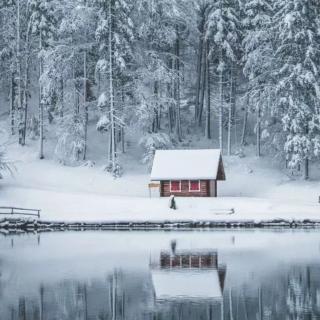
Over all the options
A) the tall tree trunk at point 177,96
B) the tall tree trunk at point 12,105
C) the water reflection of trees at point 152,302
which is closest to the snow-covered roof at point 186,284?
the water reflection of trees at point 152,302

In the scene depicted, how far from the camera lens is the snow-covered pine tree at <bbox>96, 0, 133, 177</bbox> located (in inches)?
2288

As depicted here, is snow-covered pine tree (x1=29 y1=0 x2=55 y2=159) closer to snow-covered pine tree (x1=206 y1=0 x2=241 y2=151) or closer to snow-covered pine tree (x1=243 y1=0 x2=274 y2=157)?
snow-covered pine tree (x1=206 y1=0 x2=241 y2=151)

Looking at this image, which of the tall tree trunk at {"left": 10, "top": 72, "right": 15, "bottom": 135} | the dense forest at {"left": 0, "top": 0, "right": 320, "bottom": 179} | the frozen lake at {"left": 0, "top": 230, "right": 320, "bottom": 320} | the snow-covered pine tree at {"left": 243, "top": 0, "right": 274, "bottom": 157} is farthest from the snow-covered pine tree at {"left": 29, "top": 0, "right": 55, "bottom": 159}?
the frozen lake at {"left": 0, "top": 230, "right": 320, "bottom": 320}

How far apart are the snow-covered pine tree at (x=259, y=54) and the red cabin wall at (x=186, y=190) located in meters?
8.33

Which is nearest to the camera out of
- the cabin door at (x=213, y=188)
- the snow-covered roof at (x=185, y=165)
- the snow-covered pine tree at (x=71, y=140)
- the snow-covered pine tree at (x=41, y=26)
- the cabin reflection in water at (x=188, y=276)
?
the cabin reflection in water at (x=188, y=276)

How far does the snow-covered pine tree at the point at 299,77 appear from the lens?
55.2m

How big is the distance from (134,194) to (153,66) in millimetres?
12277

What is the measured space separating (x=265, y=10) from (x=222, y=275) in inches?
1559

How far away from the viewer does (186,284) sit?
87.3 feet

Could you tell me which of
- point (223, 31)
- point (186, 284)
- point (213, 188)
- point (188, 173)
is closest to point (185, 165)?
point (188, 173)

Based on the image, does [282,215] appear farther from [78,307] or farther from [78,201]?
[78,307]

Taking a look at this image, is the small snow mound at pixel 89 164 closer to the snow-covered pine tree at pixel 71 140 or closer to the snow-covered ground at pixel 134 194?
the snow-covered ground at pixel 134 194

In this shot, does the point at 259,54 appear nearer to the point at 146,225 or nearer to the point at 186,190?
the point at 186,190

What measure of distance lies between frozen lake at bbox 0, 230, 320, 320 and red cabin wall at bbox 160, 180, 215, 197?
13.0m
